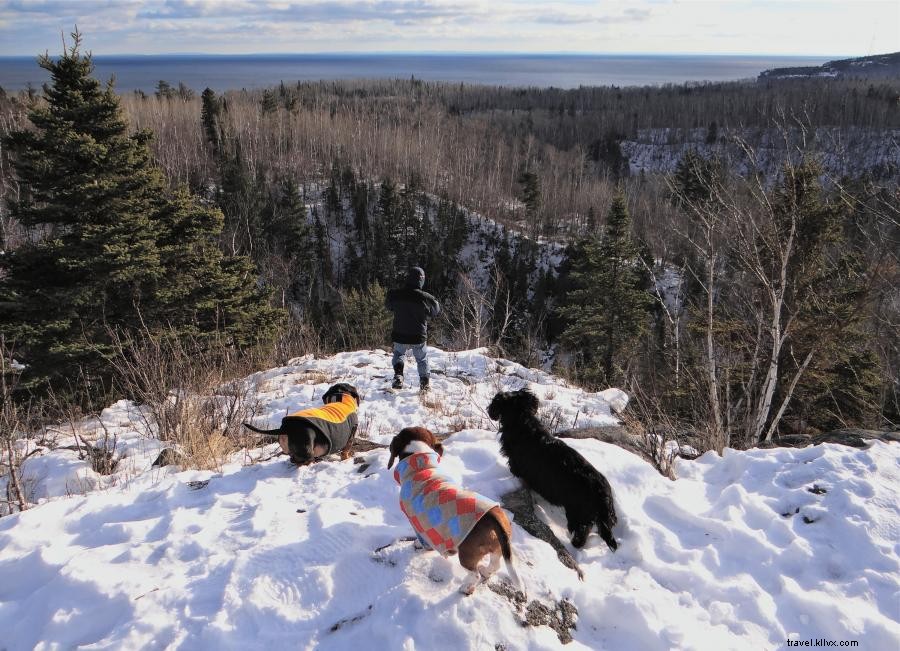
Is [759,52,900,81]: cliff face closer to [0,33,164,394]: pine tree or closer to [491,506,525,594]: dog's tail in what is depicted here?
[0,33,164,394]: pine tree

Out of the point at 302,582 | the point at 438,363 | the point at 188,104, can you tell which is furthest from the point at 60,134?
the point at 188,104

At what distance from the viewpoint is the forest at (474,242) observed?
8078mm

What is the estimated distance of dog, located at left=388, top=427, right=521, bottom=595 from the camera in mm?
2459

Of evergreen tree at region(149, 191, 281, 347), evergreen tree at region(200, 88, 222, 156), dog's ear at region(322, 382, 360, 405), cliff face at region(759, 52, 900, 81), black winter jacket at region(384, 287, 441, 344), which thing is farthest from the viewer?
cliff face at region(759, 52, 900, 81)

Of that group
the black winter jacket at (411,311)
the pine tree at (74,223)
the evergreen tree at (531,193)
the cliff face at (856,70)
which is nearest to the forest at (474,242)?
the pine tree at (74,223)

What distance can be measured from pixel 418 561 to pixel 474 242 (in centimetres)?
4808

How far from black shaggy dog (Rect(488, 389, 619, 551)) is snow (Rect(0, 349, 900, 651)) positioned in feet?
0.58

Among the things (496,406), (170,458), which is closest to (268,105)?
(170,458)

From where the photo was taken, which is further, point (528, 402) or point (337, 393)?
point (337, 393)

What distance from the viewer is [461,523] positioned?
2.45 meters

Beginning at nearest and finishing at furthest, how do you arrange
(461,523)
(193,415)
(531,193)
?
(461,523)
(193,415)
(531,193)

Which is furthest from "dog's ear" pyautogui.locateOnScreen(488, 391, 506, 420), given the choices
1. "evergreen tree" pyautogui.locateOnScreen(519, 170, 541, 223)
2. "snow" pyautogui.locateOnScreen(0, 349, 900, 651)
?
"evergreen tree" pyautogui.locateOnScreen(519, 170, 541, 223)

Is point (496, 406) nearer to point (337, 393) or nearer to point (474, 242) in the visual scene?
point (337, 393)

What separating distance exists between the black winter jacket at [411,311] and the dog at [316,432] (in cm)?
294
